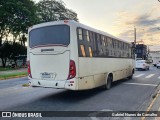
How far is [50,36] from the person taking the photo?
11273 millimetres

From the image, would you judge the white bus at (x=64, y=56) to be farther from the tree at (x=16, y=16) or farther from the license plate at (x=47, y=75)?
the tree at (x=16, y=16)

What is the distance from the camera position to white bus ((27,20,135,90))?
1077 cm

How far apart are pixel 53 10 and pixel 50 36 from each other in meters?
55.7

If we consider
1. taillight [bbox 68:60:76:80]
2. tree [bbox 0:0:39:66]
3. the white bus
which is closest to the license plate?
the white bus

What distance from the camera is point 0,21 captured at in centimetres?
4278

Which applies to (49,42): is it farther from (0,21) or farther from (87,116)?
(0,21)

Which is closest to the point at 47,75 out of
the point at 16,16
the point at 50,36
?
the point at 50,36

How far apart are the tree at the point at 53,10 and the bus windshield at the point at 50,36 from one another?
5222cm

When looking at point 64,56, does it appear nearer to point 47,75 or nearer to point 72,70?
point 72,70

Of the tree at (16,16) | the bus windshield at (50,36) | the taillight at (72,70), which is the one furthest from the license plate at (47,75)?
the tree at (16,16)

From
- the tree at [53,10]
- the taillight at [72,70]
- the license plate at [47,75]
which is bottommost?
the license plate at [47,75]

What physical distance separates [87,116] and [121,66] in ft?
33.1

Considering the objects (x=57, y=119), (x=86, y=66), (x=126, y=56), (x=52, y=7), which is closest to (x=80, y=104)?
(x=86, y=66)

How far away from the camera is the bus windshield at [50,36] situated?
10928 mm
